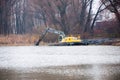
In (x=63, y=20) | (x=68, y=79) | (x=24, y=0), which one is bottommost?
(x=68, y=79)

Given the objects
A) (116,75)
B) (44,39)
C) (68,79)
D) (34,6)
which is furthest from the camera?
(34,6)

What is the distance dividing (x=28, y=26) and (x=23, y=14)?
923 cm

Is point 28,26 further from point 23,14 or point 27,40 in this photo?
point 27,40

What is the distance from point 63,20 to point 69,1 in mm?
4827

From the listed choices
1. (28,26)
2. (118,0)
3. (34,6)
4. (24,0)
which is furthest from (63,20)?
(28,26)

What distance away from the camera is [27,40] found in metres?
68.2

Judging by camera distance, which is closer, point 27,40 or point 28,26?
point 27,40

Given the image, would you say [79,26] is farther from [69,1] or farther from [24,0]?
[24,0]

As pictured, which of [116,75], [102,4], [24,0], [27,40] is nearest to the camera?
[116,75]

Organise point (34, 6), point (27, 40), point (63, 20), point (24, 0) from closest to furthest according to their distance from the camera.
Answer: point (27, 40), point (63, 20), point (34, 6), point (24, 0)

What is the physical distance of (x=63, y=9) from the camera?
3344 inches

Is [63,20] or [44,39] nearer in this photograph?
[44,39]

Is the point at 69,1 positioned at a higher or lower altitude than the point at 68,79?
higher

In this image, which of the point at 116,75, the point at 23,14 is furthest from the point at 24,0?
the point at 116,75
